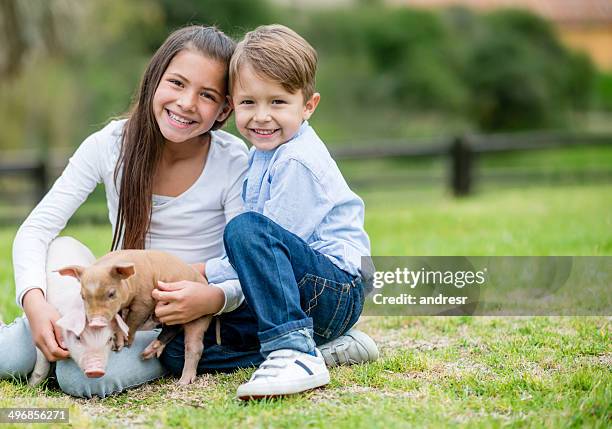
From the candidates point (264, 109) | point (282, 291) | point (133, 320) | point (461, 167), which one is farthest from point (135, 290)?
point (461, 167)

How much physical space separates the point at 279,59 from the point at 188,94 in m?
0.37

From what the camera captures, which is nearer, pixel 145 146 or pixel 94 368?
pixel 94 368

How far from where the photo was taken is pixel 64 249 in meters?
2.79

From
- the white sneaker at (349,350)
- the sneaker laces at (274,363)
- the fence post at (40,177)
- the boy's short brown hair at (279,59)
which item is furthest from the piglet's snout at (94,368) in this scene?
the fence post at (40,177)

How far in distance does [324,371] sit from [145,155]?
1.05 metres

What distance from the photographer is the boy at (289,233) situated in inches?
94.1

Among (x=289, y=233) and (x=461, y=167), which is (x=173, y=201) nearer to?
(x=289, y=233)

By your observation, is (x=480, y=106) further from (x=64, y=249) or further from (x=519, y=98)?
(x=64, y=249)

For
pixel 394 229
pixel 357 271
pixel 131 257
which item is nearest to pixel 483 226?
pixel 394 229

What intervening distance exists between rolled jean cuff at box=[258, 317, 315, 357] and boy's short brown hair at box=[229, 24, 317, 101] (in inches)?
32.7

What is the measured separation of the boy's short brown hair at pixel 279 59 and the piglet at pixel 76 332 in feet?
2.97

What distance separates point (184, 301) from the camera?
246cm

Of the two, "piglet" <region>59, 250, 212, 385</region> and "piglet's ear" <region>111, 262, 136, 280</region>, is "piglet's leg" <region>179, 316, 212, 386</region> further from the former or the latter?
"piglet's ear" <region>111, 262, 136, 280</region>

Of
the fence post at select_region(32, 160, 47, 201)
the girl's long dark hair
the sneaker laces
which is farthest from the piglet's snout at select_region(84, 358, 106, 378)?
the fence post at select_region(32, 160, 47, 201)
